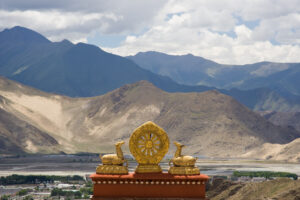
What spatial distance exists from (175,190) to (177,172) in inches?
37.1

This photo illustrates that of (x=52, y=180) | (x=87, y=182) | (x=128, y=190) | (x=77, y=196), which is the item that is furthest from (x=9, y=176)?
(x=128, y=190)

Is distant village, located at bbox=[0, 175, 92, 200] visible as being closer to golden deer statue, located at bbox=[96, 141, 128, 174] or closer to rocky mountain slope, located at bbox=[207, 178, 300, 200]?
rocky mountain slope, located at bbox=[207, 178, 300, 200]

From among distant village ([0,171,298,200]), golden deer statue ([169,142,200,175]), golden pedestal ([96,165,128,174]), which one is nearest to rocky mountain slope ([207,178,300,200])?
golden deer statue ([169,142,200,175])

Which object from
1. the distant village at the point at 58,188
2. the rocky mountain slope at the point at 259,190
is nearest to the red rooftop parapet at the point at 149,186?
the rocky mountain slope at the point at 259,190

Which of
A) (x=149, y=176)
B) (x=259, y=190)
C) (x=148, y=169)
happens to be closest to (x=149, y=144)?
(x=148, y=169)

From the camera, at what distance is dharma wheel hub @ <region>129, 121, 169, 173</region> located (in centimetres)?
3148

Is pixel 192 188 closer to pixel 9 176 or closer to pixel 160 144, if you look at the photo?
pixel 160 144

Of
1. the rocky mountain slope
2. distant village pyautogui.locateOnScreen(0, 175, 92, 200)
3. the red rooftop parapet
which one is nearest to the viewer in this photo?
the red rooftop parapet

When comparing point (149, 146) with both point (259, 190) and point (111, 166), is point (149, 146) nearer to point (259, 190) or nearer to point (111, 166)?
point (111, 166)

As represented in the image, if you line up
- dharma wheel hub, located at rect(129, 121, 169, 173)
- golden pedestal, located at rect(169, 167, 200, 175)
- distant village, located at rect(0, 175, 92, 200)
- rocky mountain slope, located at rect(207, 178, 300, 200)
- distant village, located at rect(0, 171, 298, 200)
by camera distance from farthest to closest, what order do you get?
distant village, located at rect(0, 171, 298, 200) → distant village, located at rect(0, 175, 92, 200) → rocky mountain slope, located at rect(207, 178, 300, 200) → dharma wheel hub, located at rect(129, 121, 169, 173) → golden pedestal, located at rect(169, 167, 200, 175)

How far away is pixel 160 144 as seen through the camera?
31734mm

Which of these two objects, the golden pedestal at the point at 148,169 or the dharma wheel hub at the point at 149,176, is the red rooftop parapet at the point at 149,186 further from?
the golden pedestal at the point at 148,169

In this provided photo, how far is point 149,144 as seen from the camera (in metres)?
31.8

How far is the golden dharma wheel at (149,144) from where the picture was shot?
103 feet
